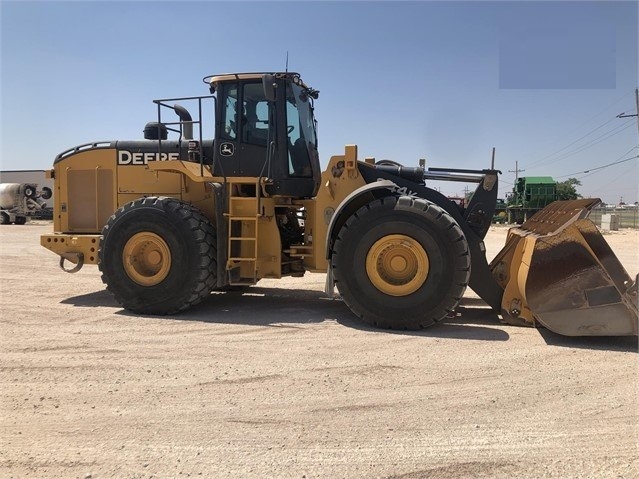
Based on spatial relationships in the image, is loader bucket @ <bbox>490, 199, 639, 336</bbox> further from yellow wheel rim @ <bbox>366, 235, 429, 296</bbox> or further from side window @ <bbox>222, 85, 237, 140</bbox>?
side window @ <bbox>222, 85, 237, 140</bbox>

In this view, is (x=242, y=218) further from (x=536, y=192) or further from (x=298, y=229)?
(x=536, y=192)

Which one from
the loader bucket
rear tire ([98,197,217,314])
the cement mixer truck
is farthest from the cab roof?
the cement mixer truck

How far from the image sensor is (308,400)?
3.57 m

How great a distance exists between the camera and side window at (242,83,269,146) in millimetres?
6449

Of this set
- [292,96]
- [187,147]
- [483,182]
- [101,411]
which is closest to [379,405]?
[101,411]

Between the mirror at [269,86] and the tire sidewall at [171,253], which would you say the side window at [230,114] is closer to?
the mirror at [269,86]

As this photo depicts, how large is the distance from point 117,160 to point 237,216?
7.83 ft

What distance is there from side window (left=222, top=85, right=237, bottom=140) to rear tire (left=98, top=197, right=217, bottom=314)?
1.16 meters

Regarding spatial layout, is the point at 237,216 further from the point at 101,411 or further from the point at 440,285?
the point at 101,411

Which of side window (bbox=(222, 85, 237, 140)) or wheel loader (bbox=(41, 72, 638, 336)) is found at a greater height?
side window (bbox=(222, 85, 237, 140))

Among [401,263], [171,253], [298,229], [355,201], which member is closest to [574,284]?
[401,263]

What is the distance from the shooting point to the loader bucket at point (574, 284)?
15.7 ft

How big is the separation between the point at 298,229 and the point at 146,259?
7.07ft

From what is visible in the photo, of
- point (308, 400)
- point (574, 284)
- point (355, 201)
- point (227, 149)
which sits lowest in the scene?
point (308, 400)
